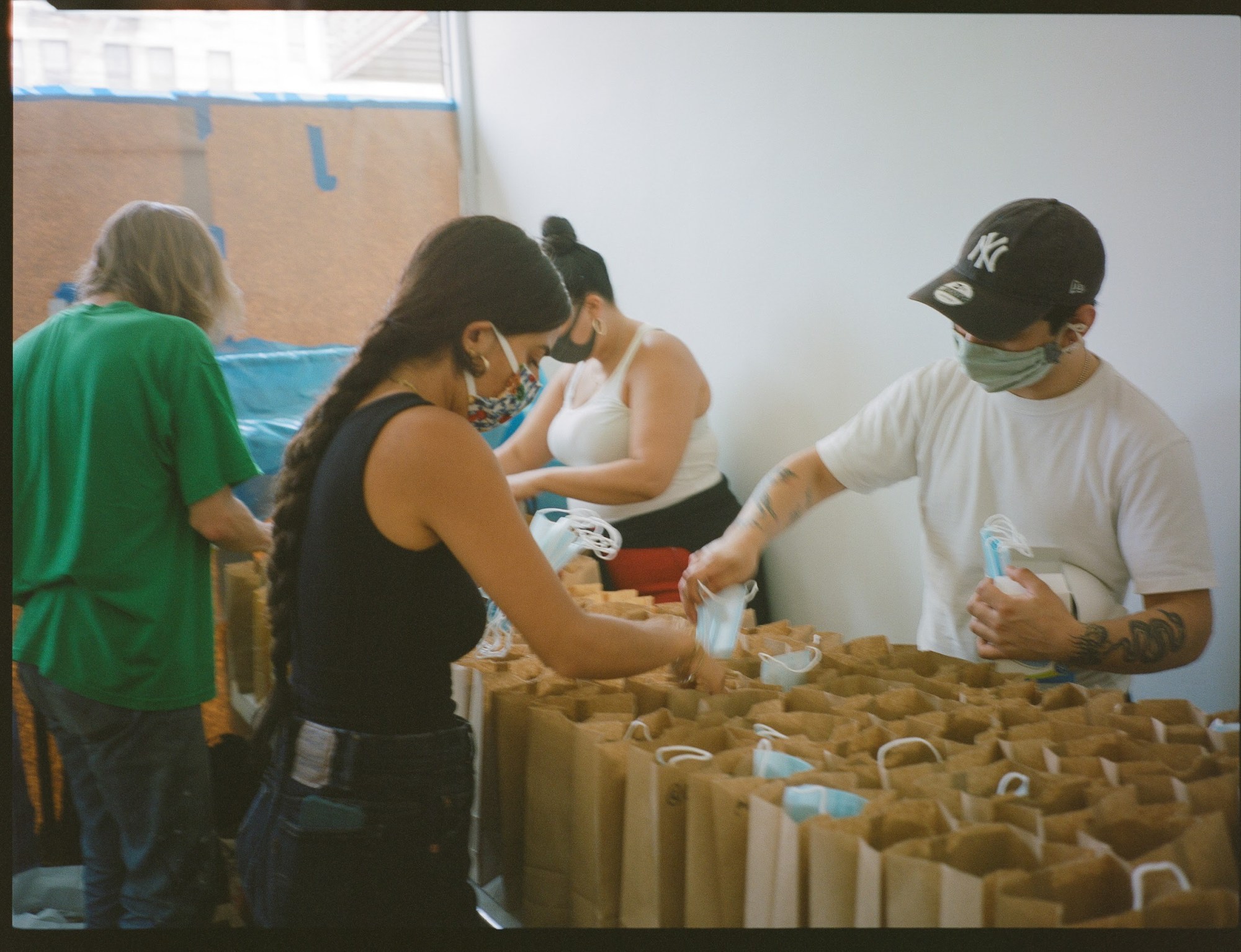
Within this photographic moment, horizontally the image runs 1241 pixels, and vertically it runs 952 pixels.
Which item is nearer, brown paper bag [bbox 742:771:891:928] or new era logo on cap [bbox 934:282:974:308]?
brown paper bag [bbox 742:771:891:928]

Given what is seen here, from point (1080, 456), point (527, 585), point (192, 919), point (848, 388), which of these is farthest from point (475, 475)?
point (848, 388)

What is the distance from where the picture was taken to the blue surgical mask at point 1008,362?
147 centimetres

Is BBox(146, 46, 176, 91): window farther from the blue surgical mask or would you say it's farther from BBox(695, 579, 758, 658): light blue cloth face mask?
the blue surgical mask

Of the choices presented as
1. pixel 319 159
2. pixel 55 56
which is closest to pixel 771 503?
pixel 55 56

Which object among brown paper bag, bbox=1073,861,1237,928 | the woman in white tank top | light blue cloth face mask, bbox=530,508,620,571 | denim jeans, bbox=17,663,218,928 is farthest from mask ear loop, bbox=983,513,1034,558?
denim jeans, bbox=17,663,218,928

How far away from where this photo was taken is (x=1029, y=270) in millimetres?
1438

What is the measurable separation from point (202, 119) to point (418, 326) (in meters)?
2.63

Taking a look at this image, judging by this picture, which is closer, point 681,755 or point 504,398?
point 681,755

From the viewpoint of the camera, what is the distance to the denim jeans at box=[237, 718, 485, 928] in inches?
45.9

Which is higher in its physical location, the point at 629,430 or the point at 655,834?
the point at 629,430

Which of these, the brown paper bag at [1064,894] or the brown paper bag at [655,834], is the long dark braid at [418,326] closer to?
the brown paper bag at [655,834]

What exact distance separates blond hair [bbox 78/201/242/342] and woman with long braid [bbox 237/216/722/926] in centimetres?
66

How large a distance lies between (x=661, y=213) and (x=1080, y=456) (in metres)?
1.59

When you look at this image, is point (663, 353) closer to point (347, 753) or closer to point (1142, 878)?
point (347, 753)
